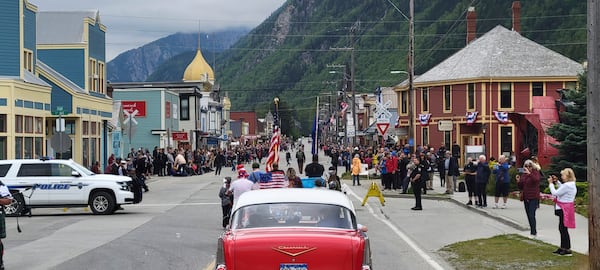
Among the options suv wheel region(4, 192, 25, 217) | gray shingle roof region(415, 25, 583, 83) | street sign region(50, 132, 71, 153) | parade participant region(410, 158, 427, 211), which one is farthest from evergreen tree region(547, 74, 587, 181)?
gray shingle roof region(415, 25, 583, 83)

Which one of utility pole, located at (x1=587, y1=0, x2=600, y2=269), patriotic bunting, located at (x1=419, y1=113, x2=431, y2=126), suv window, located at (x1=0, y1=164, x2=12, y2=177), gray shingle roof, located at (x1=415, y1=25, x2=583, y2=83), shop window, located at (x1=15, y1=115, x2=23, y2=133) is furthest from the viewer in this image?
patriotic bunting, located at (x1=419, y1=113, x2=431, y2=126)

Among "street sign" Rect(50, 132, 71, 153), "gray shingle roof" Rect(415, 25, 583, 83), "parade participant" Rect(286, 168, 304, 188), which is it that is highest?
"gray shingle roof" Rect(415, 25, 583, 83)

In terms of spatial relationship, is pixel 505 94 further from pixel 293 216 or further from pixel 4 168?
pixel 293 216

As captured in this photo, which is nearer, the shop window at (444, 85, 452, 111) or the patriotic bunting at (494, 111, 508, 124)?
the patriotic bunting at (494, 111, 508, 124)

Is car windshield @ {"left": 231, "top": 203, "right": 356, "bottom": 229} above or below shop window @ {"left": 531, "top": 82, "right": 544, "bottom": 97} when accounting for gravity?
below

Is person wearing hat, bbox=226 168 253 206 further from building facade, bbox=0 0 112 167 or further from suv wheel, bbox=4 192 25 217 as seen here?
building facade, bbox=0 0 112 167

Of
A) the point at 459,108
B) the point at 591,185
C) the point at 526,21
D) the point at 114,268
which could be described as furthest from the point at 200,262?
the point at 526,21

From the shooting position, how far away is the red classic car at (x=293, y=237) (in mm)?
10141

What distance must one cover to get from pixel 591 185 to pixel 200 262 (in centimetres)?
687

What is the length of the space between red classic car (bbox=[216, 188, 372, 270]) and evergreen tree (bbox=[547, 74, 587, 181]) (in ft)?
72.4

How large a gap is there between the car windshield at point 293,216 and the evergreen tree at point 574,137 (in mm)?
21958

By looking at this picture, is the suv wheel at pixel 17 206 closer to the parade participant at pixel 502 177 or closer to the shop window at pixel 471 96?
the parade participant at pixel 502 177

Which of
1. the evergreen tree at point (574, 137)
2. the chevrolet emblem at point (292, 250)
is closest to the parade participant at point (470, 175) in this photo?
the evergreen tree at point (574, 137)

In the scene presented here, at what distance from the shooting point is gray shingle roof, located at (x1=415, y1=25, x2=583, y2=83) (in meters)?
62.6
